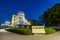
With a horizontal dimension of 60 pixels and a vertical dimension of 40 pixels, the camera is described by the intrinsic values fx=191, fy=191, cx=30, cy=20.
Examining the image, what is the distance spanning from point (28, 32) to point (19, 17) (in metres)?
17.4

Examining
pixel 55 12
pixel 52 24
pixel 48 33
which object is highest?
pixel 55 12

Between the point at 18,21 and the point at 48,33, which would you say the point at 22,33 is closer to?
the point at 48,33

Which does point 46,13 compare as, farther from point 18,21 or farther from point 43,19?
point 18,21

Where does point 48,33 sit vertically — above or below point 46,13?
below

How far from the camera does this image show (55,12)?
30.1 meters

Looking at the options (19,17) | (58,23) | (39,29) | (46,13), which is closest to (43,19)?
(46,13)

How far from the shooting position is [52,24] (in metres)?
29.3

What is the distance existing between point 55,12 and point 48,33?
Answer: 48.3 feet

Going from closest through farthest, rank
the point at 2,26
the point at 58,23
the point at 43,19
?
the point at 58,23, the point at 2,26, the point at 43,19

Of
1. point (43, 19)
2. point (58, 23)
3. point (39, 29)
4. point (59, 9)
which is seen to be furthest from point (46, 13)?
point (39, 29)

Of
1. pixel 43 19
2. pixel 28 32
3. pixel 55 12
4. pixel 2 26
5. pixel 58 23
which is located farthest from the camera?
pixel 43 19

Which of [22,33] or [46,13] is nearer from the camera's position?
[22,33]

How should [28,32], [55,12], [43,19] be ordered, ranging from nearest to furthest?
[28,32] < [55,12] < [43,19]

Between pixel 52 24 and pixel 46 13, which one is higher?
pixel 46 13
